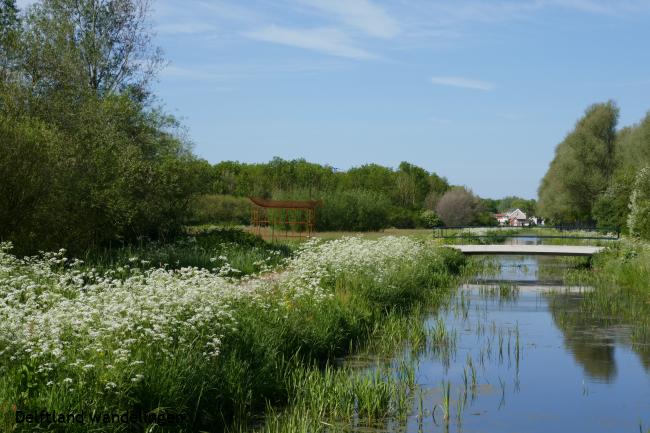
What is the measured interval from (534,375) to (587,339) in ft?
12.0

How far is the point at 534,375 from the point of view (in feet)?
38.2

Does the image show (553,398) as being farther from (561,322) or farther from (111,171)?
(111,171)

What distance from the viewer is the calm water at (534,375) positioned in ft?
29.9

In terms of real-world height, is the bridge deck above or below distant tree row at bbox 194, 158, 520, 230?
below

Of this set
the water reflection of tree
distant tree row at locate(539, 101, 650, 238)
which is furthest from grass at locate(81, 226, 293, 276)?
distant tree row at locate(539, 101, 650, 238)

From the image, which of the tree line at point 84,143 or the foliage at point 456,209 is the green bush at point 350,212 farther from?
the foliage at point 456,209

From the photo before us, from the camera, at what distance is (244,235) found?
2605cm

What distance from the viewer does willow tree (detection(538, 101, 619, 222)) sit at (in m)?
54.2

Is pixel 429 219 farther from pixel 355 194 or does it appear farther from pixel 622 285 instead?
pixel 622 285

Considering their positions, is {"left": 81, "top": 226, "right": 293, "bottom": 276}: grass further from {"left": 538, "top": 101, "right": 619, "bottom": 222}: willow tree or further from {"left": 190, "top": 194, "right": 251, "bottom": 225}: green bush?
{"left": 538, "top": 101, "right": 619, "bottom": 222}: willow tree

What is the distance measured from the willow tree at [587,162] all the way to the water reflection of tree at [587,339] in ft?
119

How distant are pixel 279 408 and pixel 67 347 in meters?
2.85

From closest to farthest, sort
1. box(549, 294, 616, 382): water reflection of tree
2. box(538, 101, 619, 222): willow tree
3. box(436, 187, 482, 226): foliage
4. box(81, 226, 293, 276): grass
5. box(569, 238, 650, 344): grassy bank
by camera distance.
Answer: box(549, 294, 616, 382): water reflection of tree, box(569, 238, 650, 344): grassy bank, box(81, 226, 293, 276): grass, box(538, 101, 619, 222): willow tree, box(436, 187, 482, 226): foliage

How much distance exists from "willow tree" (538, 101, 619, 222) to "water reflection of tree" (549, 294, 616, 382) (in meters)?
36.3
